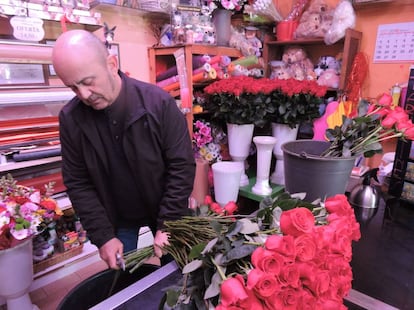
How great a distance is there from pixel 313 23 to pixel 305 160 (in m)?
1.55

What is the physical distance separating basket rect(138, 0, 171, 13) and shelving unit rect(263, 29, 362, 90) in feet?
2.79

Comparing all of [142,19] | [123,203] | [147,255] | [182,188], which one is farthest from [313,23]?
[147,255]

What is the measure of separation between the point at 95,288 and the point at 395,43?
7.06ft

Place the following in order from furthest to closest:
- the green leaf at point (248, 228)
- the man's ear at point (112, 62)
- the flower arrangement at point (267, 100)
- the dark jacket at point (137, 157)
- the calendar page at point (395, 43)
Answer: the calendar page at point (395, 43), the flower arrangement at point (267, 100), the dark jacket at point (137, 157), the man's ear at point (112, 62), the green leaf at point (248, 228)

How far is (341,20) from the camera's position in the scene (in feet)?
6.10

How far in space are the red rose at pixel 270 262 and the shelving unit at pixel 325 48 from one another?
1.85m

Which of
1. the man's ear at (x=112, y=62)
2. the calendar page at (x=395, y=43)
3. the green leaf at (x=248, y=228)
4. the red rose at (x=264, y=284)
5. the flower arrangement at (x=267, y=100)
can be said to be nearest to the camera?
the red rose at (x=264, y=284)

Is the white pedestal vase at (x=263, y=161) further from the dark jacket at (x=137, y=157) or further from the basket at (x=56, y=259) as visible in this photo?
the basket at (x=56, y=259)

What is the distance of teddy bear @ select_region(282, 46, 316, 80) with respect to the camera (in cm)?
215

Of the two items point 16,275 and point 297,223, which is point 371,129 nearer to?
point 297,223

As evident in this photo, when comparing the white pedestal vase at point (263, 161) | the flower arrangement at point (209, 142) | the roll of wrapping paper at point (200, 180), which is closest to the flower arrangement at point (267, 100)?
the white pedestal vase at point (263, 161)

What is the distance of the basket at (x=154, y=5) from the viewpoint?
1.82 m

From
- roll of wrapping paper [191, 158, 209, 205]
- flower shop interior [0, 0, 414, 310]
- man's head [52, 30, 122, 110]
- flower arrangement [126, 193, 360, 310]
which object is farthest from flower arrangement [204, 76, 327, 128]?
flower arrangement [126, 193, 360, 310]

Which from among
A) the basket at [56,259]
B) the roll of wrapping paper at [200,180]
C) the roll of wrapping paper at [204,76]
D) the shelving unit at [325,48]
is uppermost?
the shelving unit at [325,48]
